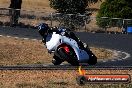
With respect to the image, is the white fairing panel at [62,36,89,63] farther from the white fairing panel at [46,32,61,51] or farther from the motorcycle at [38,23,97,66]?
the white fairing panel at [46,32,61,51]

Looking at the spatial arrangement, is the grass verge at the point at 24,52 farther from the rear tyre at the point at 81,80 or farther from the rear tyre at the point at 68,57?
the rear tyre at the point at 81,80

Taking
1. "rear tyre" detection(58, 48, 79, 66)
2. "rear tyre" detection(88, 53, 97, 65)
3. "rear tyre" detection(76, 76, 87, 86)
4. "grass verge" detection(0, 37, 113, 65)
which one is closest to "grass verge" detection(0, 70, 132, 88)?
"rear tyre" detection(76, 76, 87, 86)

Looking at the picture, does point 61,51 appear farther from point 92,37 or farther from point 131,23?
point 131,23

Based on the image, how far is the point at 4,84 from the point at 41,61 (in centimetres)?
783

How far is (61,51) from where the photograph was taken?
56.9 ft

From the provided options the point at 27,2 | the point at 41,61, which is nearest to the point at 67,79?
the point at 41,61

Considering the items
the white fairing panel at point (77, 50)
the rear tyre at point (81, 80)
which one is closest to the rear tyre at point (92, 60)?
the white fairing panel at point (77, 50)

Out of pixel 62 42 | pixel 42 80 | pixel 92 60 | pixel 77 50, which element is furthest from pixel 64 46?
pixel 42 80

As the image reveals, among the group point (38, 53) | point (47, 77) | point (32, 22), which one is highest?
point (47, 77)

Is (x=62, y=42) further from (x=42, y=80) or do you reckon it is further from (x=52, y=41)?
(x=42, y=80)

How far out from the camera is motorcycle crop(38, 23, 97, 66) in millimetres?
17156

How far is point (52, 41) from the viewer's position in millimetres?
17172

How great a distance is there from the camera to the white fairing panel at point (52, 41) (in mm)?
17125

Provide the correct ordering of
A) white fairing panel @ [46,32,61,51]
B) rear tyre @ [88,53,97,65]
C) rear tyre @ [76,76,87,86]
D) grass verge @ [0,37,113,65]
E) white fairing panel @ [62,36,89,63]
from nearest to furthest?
Answer: 1. rear tyre @ [76,76,87,86]
2. white fairing panel @ [46,32,61,51]
3. white fairing panel @ [62,36,89,63]
4. rear tyre @ [88,53,97,65]
5. grass verge @ [0,37,113,65]
